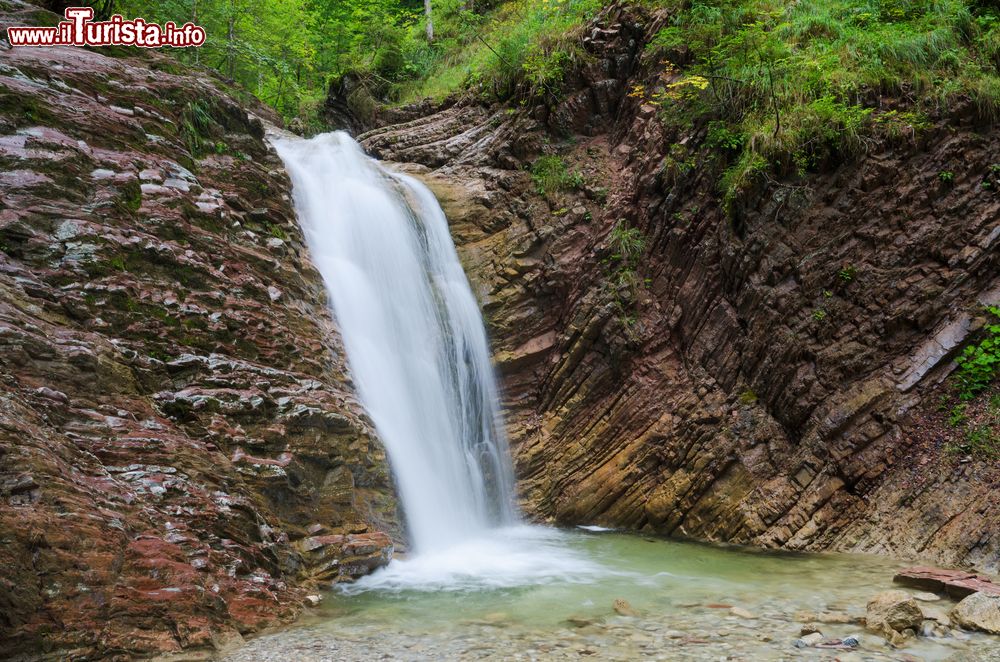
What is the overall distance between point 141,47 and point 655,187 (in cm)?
866

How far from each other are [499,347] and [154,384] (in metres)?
6.00

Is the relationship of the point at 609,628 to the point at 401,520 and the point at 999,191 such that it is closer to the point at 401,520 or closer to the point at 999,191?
the point at 401,520

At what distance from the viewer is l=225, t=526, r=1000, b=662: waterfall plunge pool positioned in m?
4.49

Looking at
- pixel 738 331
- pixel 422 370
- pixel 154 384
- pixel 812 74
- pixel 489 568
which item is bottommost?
pixel 489 568

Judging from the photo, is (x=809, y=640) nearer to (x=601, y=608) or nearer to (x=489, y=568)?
(x=601, y=608)

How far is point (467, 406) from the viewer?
10.5m

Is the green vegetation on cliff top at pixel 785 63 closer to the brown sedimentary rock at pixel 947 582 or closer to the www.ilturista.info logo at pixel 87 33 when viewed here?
the www.ilturista.info logo at pixel 87 33

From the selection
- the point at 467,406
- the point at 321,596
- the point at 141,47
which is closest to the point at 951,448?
the point at 467,406

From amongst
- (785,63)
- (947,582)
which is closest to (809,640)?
(947,582)

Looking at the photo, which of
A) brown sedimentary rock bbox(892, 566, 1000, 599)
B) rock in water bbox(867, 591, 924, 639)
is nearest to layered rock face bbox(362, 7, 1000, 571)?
brown sedimentary rock bbox(892, 566, 1000, 599)

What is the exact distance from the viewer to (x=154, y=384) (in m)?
6.21

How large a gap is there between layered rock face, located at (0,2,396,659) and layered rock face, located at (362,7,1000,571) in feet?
12.6

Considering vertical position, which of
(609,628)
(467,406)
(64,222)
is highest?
(64,222)

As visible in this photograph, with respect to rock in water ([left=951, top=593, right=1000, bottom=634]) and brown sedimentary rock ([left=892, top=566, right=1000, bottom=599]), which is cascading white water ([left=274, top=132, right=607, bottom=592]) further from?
rock in water ([left=951, top=593, right=1000, bottom=634])
